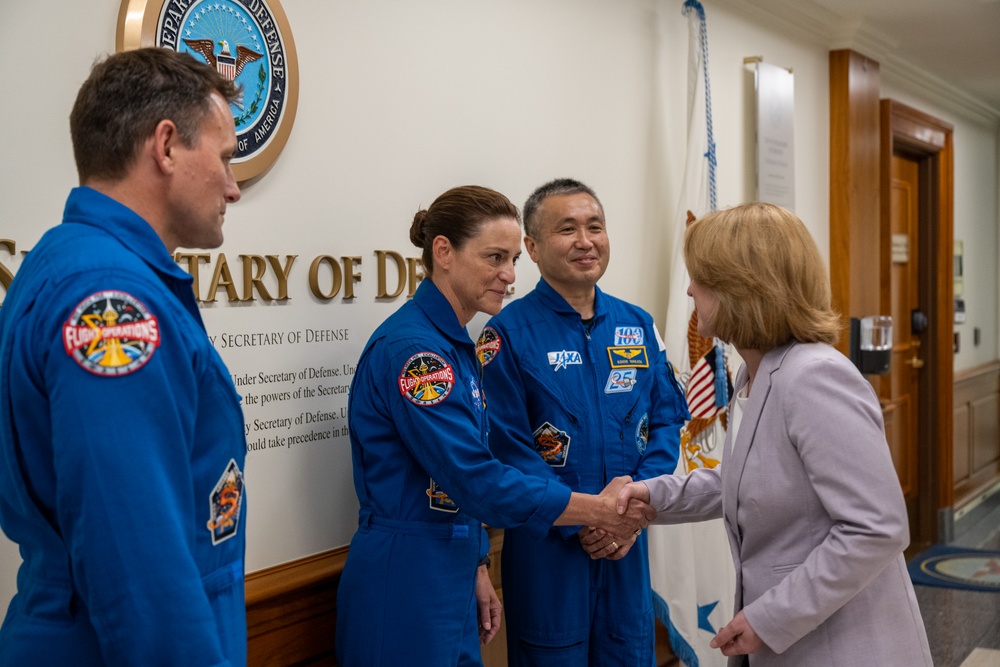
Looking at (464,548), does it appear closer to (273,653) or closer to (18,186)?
(273,653)

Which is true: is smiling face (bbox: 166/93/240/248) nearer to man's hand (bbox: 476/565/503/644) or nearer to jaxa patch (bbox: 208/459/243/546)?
jaxa patch (bbox: 208/459/243/546)

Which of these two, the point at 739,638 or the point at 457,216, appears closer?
the point at 739,638

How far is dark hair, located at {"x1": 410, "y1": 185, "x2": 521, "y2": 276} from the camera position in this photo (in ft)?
7.23

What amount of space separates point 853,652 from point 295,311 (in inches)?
53.7

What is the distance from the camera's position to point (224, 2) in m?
2.02

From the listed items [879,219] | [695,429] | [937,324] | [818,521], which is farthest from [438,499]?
[937,324]

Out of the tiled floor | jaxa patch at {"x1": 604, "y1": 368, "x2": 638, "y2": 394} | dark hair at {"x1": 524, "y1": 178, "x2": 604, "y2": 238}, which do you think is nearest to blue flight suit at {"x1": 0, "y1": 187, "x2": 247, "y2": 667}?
jaxa patch at {"x1": 604, "y1": 368, "x2": 638, "y2": 394}

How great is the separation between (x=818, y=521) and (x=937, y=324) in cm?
548

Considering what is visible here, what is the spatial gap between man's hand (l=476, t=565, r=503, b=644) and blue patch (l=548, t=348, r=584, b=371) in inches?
22.0

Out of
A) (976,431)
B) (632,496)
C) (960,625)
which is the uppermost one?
(632,496)

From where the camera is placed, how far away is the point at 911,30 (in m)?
5.14

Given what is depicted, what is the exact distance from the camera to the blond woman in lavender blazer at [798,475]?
1508mm

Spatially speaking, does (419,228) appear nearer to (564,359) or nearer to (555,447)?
(564,359)

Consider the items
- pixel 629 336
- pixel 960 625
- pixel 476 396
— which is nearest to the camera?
pixel 476 396
